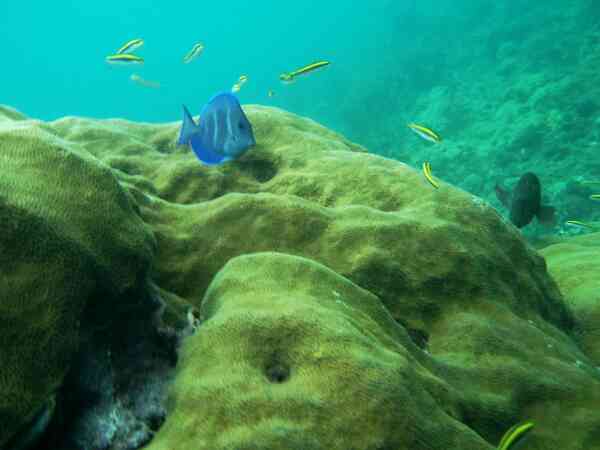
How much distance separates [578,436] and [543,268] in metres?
1.74

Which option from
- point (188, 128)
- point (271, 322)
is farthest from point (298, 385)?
point (188, 128)

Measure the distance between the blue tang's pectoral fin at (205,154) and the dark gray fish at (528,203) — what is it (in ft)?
16.2

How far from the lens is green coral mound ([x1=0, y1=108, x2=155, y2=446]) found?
4.99 ft

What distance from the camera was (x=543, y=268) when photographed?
146 inches

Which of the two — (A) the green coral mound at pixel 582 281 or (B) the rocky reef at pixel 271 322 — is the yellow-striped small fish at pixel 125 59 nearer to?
(B) the rocky reef at pixel 271 322

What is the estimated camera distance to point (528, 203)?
6324 millimetres

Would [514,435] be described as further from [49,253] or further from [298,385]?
[49,253]

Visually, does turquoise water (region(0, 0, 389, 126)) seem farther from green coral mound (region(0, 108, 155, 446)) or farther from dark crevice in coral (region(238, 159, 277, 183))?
green coral mound (region(0, 108, 155, 446))

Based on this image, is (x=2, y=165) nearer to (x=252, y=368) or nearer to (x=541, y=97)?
(x=252, y=368)

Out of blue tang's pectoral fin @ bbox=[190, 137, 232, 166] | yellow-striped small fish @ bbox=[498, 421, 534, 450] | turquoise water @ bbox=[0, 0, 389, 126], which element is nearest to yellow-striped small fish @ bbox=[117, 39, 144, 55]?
blue tang's pectoral fin @ bbox=[190, 137, 232, 166]

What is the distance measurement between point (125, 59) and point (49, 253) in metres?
6.57

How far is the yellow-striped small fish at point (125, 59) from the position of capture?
717cm

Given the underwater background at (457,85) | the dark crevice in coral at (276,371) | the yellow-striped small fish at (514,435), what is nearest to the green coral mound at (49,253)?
the dark crevice in coral at (276,371)

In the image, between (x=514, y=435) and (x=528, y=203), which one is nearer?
(x=514, y=435)
